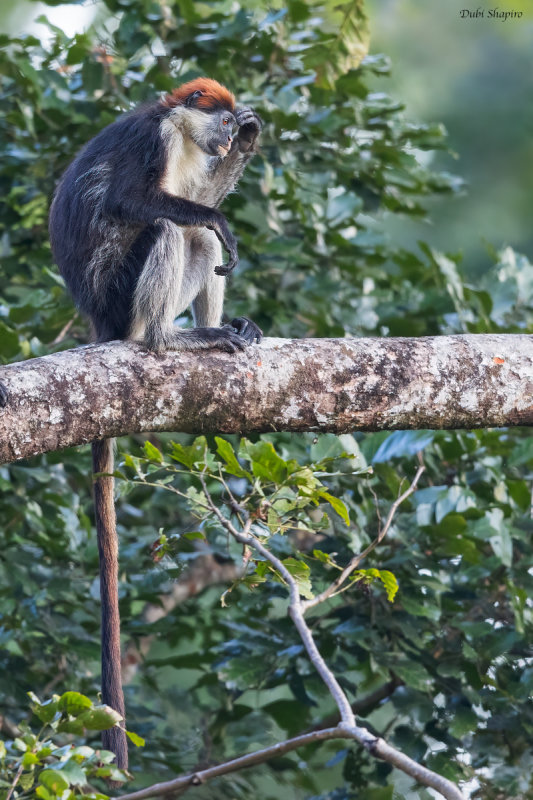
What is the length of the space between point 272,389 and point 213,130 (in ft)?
5.62

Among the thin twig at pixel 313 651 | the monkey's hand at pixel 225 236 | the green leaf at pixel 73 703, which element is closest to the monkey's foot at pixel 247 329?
the monkey's hand at pixel 225 236

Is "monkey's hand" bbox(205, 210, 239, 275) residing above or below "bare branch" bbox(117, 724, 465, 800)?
below

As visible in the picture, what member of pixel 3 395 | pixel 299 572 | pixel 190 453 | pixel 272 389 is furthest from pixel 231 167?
pixel 299 572

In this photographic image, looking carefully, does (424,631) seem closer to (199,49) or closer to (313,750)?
(313,750)

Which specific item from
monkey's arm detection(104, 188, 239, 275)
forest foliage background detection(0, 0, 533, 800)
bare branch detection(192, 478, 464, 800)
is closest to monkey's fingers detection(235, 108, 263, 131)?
forest foliage background detection(0, 0, 533, 800)

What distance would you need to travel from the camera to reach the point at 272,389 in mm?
3086

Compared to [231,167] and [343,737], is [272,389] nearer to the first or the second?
[343,737]

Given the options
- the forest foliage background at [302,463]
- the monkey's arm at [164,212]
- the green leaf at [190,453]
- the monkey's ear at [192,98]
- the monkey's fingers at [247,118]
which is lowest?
the forest foliage background at [302,463]

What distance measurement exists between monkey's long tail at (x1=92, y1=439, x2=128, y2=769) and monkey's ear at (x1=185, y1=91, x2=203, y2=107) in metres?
1.60

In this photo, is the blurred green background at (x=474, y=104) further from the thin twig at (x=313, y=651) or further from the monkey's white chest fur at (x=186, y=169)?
the thin twig at (x=313, y=651)

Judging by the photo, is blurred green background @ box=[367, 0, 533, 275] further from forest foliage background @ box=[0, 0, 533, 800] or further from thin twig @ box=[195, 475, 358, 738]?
thin twig @ box=[195, 475, 358, 738]

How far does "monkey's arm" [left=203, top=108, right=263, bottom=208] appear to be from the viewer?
436cm

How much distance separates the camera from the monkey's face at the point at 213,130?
14.0 feet

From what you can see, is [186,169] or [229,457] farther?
[186,169]
